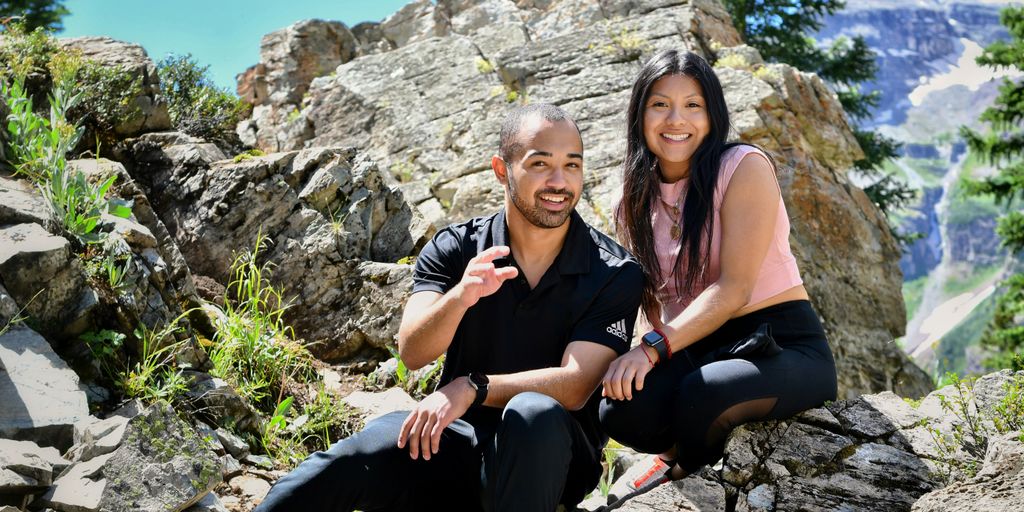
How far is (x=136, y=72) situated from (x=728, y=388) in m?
6.04

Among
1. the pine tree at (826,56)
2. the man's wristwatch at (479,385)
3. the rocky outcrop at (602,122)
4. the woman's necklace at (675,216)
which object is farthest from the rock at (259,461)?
the pine tree at (826,56)

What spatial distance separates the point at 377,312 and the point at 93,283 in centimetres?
222

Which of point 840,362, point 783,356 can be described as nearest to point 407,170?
point 840,362

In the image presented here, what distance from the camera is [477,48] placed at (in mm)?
11367

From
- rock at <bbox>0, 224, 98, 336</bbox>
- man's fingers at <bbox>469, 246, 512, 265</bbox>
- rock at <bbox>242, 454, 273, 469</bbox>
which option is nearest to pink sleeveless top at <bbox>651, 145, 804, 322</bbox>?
man's fingers at <bbox>469, 246, 512, 265</bbox>

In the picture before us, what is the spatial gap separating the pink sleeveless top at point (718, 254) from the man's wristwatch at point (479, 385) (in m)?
1.09

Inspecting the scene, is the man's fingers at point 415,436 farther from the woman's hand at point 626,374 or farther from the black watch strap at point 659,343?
the black watch strap at point 659,343

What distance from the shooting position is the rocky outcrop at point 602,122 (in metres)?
8.46

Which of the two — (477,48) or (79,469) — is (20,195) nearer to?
(79,469)

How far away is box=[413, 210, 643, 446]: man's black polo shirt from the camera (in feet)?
12.2

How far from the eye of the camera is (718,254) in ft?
13.0

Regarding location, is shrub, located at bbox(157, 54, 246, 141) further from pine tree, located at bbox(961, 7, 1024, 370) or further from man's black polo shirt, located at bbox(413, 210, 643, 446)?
pine tree, located at bbox(961, 7, 1024, 370)

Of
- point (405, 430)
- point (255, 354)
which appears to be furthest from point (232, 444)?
point (405, 430)

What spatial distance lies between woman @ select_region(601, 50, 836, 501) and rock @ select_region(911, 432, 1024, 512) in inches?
26.4
